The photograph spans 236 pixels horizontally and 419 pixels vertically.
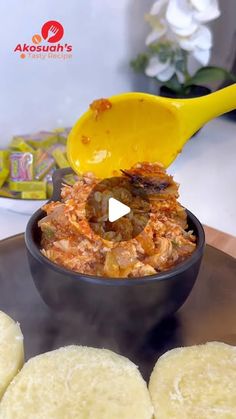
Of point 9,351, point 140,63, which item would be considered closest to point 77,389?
point 9,351

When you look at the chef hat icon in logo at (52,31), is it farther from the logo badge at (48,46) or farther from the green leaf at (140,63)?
the green leaf at (140,63)

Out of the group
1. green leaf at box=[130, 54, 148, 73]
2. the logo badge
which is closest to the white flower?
green leaf at box=[130, 54, 148, 73]

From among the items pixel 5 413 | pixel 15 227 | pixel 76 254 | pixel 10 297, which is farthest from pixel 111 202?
pixel 15 227

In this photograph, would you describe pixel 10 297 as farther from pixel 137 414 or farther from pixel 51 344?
pixel 137 414

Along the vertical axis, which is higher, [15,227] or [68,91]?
[68,91]

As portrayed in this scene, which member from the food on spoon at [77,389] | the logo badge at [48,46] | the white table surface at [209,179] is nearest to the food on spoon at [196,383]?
the food on spoon at [77,389]
